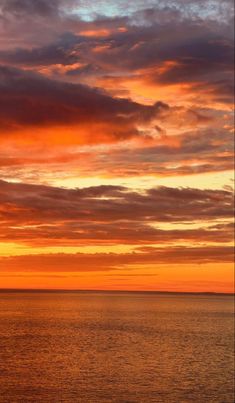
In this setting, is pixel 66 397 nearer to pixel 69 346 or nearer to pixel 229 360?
pixel 229 360

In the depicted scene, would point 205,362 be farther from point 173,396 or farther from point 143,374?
point 173,396

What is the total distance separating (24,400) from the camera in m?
67.4

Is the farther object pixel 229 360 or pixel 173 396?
pixel 229 360

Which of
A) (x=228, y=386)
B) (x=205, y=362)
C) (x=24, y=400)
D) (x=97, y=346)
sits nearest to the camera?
(x=24, y=400)

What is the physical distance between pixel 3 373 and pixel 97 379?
14020 millimetres

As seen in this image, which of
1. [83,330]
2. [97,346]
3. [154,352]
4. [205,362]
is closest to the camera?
[205,362]

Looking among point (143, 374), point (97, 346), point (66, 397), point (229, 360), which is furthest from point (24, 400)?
point (97, 346)

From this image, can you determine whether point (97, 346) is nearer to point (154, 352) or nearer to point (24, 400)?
point (154, 352)

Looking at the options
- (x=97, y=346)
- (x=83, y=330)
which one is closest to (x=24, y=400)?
(x=97, y=346)

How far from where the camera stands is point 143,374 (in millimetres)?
85875

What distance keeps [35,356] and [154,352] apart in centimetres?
2346

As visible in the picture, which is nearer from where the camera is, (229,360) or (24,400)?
(24,400)

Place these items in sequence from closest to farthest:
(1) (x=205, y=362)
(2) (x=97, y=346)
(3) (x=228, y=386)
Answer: (3) (x=228, y=386), (1) (x=205, y=362), (2) (x=97, y=346)

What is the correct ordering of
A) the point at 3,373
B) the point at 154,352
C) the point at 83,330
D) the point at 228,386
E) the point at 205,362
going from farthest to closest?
the point at 83,330, the point at 154,352, the point at 205,362, the point at 3,373, the point at 228,386
